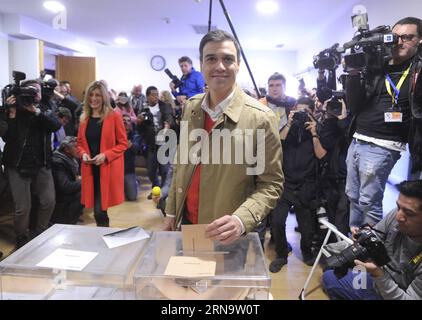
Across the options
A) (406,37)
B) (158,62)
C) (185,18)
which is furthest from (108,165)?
(158,62)

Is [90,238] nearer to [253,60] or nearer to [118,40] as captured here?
[118,40]

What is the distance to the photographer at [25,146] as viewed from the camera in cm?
247

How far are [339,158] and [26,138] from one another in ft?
7.63

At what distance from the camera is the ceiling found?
16.1ft

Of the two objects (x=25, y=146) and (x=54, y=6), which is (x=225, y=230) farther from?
(x=54, y=6)

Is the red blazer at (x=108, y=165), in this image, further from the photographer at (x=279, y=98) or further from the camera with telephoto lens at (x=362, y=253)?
the camera with telephoto lens at (x=362, y=253)

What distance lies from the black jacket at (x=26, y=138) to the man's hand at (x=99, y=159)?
0.38m

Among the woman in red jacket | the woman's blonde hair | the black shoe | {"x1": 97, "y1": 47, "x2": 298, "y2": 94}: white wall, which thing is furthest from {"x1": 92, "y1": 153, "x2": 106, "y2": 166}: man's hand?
{"x1": 97, "y1": 47, "x2": 298, "y2": 94}: white wall

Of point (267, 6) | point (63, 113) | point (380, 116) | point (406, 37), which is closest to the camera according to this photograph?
point (406, 37)

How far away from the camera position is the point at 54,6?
514 centimetres

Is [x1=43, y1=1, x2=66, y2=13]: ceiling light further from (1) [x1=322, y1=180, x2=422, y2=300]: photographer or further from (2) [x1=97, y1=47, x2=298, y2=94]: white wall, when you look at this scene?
(1) [x1=322, y1=180, x2=422, y2=300]: photographer
